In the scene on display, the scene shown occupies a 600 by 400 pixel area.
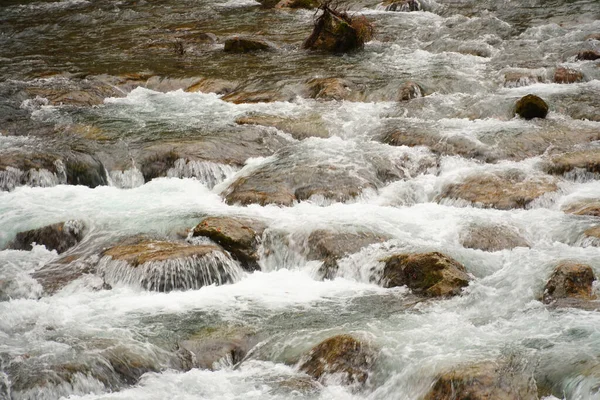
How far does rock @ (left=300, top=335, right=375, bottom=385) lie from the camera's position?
741 centimetres

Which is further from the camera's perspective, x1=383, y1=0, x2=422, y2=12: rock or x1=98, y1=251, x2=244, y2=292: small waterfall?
x1=383, y1=0, x2=422, y2=12: rock

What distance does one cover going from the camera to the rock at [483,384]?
6.52 metres

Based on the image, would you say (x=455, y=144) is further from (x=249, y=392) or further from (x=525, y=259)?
(x=249, y=392)

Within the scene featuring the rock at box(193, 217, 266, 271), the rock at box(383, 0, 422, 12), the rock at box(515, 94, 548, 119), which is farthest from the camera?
the rock at box(383, 0, 422, 12)

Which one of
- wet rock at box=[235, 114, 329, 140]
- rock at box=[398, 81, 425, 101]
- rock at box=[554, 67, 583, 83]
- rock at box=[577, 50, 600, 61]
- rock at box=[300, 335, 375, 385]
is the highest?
rock at box=[577, 50, 600, 61]

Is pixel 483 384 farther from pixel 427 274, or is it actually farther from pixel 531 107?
pixel 531 107

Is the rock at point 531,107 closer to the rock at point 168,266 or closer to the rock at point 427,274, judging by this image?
the rock at point 427,274

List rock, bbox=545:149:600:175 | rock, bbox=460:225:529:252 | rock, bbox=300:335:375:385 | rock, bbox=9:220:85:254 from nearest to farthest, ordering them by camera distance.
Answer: rock, bbox=300:335:375:385 → rock, bbox=460:225:529:252 → rock, bbox=9:220:85:254 → rock, bbox=545:149:600:175

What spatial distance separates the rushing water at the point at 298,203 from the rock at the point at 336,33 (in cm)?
42

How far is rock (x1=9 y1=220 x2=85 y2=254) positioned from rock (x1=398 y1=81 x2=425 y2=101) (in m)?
7.34

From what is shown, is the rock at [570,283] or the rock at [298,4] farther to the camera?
the rock at [298,4]

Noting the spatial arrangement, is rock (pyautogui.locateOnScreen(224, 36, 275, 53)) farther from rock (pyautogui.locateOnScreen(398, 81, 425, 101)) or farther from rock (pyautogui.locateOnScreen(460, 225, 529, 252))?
rock (pyautogui.locateOnScreen(460, 225, 529, 252))

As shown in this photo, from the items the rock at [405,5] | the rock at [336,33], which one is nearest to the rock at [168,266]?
the rock at [336,33]

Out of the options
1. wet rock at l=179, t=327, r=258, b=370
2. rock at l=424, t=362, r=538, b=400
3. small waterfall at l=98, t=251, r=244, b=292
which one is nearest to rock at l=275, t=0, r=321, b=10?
small waterfall at l=98, t=251, r=244, b=292
